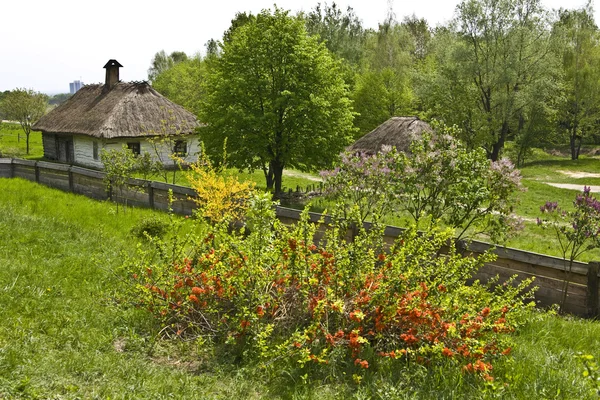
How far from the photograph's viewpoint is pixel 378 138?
29266 mm

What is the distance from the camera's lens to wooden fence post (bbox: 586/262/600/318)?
8469mm

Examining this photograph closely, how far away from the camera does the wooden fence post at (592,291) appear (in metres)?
8.47

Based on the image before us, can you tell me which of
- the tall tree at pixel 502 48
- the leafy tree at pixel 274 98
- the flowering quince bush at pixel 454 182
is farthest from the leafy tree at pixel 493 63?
the flowering quince bush at pixel 454 182

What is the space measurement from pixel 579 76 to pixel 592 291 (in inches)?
1539

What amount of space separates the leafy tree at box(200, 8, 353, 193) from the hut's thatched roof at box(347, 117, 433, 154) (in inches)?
369

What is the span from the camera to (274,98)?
752 inches

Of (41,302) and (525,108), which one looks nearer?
(41,302)

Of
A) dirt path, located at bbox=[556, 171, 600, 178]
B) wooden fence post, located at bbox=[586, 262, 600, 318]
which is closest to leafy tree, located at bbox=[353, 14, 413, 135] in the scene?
dirt path, located at bbox=[556, 171, 600, 178]

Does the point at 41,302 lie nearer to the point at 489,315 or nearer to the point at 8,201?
the point at 489,315

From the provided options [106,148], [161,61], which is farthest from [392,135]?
[161,61]

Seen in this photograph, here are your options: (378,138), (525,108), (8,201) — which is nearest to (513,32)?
(525,108)

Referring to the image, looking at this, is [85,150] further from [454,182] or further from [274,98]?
[454,182]

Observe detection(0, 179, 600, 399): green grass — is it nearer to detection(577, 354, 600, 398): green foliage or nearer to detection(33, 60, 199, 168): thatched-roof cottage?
detection(577, 354, 600, 398): green foliage

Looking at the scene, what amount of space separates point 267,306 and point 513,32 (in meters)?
30.6
